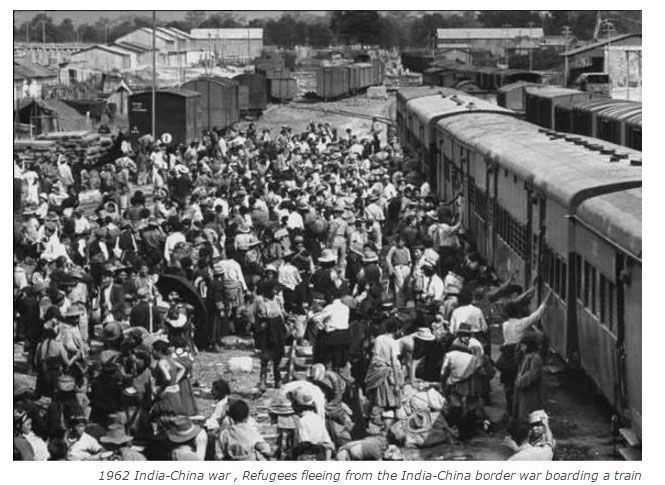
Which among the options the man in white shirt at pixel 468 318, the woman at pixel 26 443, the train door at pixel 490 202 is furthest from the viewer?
the train door at pixel 490 202

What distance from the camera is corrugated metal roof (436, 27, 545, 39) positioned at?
8394 centimetres

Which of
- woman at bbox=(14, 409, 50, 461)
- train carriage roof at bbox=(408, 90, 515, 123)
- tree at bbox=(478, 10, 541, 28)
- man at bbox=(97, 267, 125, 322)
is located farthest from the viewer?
tree at bbox=(478, 10, 541, 28)

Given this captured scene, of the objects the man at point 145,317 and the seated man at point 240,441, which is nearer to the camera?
the seated man at point 240,441

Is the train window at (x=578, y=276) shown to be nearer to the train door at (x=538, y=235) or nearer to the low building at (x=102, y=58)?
the train door at (x=538, y=235)

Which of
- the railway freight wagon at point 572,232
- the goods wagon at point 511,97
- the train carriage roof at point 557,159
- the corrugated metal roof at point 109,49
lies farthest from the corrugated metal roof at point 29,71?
the railway freight wagon at point 572,232

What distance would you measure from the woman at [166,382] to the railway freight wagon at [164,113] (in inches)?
1466

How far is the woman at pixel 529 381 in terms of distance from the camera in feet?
43.1

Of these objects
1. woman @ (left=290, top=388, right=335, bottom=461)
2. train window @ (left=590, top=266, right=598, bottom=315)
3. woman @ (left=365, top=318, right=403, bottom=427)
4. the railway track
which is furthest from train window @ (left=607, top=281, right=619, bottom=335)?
the railway track

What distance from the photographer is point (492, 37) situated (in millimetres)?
91000

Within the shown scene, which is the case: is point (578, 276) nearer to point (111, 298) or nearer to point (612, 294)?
point (612, 294)

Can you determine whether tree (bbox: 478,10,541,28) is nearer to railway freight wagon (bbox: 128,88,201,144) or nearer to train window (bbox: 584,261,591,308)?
railway freight wagon (bbox: 128,88,201,144)

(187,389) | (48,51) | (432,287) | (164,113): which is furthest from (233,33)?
(187,389)

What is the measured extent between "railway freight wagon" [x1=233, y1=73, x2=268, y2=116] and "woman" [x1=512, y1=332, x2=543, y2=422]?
189 feet
